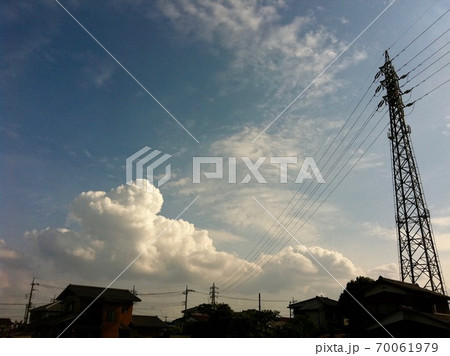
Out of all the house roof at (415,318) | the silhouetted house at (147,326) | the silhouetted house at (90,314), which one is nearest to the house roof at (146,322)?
the silhouetted house at (147,326)

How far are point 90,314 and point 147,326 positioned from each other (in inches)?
384

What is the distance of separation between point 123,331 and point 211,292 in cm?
3661

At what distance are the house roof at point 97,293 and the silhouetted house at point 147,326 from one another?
3.98 m

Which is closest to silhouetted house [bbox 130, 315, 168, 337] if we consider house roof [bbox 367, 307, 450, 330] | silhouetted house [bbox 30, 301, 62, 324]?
silhouetted house [bbox 30, 301, 62, 324]

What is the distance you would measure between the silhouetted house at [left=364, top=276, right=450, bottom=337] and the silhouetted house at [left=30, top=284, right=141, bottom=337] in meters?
25.6

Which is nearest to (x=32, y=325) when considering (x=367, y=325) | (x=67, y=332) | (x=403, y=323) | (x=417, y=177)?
(x=67, y=332)

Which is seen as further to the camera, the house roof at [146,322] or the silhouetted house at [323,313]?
the silhouetted house at [323,313]

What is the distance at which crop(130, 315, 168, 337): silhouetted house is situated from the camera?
140 ft

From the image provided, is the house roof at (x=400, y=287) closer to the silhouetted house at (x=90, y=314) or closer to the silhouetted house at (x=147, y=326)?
the silhouetted house at (x=90, y=314)

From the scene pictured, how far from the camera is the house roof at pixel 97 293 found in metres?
38.5

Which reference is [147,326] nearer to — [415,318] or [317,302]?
[317,302]

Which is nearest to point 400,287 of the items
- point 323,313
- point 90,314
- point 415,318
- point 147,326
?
point 415,318

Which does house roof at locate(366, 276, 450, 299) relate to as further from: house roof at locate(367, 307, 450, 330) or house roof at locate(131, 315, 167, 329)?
house roof at locate(131, 315, 167, 329)

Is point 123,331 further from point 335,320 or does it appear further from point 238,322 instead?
point 335,320
